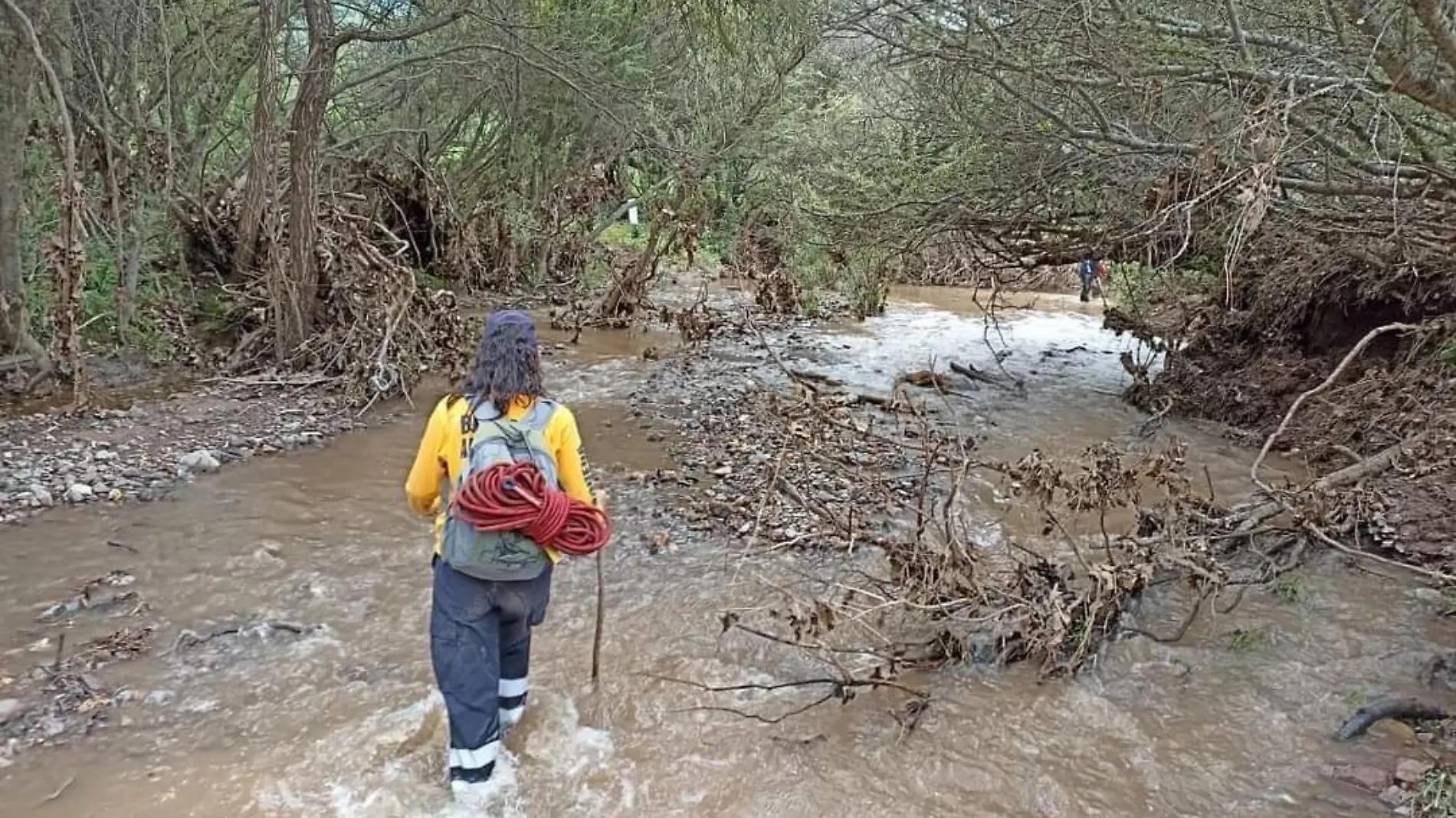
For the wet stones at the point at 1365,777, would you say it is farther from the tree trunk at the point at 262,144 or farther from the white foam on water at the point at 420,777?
the tree trunk at the point at 262,144

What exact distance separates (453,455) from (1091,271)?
1278cm

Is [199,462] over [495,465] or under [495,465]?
under

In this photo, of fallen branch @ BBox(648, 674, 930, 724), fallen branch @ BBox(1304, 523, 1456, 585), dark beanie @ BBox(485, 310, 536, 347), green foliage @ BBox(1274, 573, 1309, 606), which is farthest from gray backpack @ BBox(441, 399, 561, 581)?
green foliage @ BBox(1274, 573, 1309, 606)

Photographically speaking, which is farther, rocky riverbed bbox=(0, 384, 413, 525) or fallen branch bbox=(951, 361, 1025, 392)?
fallen branch bbox=(951, 361, 1025, 392)

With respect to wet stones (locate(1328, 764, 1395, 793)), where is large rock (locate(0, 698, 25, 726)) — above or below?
below

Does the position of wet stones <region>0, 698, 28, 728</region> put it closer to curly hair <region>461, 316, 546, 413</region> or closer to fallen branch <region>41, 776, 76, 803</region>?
fallen branch <region>41, 776, 76, 803</region>

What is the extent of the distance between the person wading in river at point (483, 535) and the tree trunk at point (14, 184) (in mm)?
6281

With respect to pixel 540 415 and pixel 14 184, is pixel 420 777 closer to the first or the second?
pixel 540 415

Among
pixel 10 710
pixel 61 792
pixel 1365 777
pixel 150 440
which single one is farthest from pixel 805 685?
pixel 150 440

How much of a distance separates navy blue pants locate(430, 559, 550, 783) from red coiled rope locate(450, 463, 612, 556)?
26cm

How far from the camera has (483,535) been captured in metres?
3.65

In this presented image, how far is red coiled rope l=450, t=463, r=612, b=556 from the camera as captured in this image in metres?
3.56

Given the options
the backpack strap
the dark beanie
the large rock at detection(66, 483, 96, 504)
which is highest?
the dark beanie

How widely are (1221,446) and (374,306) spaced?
7641mm
